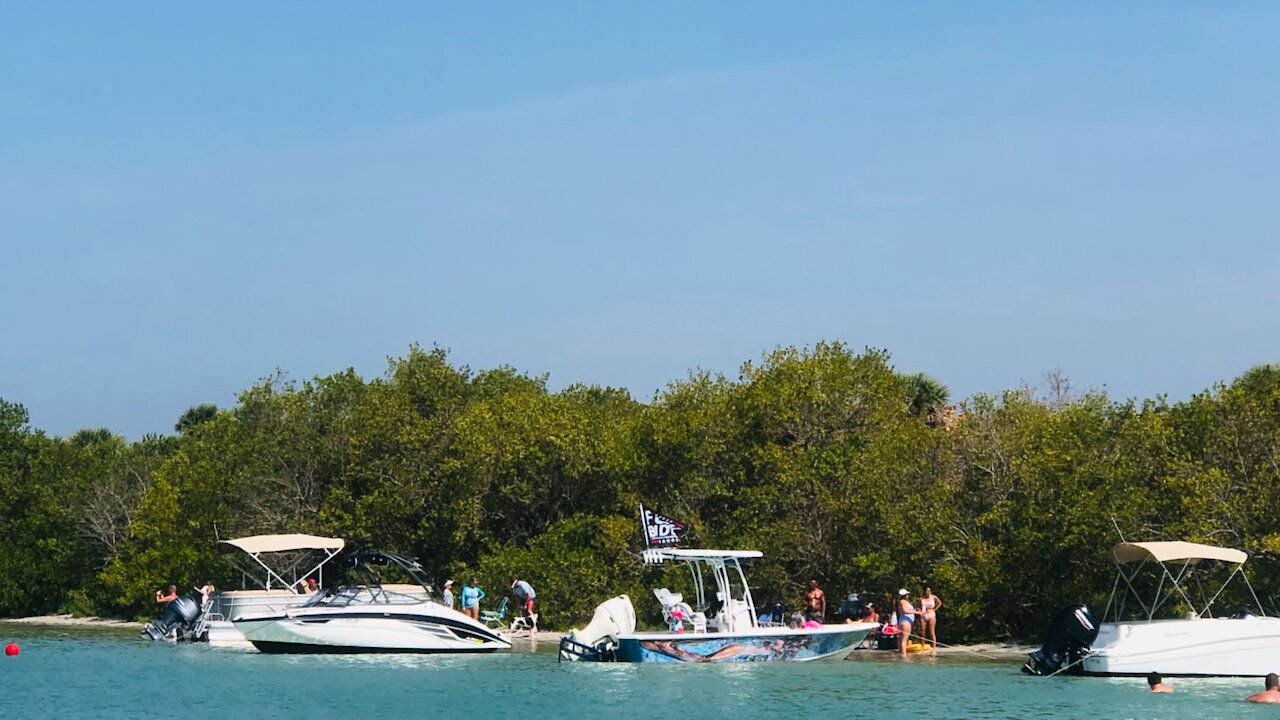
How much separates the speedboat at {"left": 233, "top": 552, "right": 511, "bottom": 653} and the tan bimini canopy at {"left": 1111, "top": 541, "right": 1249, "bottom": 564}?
51.9 feet

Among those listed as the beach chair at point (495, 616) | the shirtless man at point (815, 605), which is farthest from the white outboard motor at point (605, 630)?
the beach chair at point (495, 616)

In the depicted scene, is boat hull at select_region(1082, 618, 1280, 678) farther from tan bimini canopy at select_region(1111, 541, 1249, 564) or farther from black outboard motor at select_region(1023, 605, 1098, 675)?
tan bimini canopy at select_region(1111, 541, 1249, 564)

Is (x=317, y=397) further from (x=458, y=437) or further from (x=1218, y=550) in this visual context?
(x=1218, y=550)

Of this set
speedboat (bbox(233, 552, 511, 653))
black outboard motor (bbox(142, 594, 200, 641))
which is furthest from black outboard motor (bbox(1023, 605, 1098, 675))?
black outboard motor (bbox(142, 594, 200, 641))

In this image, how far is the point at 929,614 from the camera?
39.2 m

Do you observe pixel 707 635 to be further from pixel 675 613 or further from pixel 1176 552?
pixel 1176 552

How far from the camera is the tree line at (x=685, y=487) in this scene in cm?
3784

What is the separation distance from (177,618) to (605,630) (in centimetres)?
1434

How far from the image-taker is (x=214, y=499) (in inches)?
2164

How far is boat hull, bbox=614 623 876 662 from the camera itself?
1406 inches

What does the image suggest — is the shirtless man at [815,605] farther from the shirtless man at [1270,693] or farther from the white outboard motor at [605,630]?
the shirtless man at [1270,693]

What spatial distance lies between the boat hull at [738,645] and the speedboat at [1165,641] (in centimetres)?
479

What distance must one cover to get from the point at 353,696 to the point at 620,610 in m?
6.86

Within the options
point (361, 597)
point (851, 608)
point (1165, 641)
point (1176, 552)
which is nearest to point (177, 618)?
point (361, 597)
